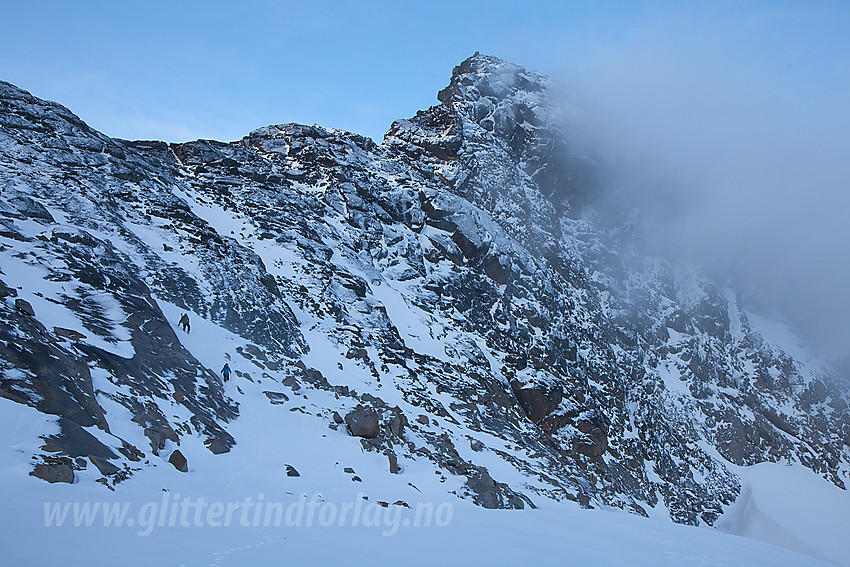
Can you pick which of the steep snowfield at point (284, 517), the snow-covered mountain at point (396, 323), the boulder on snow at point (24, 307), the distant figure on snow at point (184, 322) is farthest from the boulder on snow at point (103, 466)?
the distant figure on snow at point (184, 322)

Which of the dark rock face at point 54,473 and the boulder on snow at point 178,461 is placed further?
the boulder on snow at point 178,461

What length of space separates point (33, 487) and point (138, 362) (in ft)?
34.7

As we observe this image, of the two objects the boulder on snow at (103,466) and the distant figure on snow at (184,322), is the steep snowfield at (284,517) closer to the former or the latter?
the boulder on snow at (103,466)

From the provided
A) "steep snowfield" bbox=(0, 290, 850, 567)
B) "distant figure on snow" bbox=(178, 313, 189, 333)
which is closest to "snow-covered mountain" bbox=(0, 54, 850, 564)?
"steep snowfield" bbox=(0, 290, 850, 567)

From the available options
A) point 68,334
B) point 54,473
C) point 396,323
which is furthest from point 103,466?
point 396,323

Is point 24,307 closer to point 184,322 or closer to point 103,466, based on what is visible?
point 103,466

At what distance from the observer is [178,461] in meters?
14.6

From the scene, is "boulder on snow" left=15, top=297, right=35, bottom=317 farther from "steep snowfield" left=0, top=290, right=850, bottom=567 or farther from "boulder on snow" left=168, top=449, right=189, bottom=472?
"boulder on snow" left=168, top=449, right=189, bottom=472

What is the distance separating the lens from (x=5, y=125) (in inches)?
1503

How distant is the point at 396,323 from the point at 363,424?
20.3 metres

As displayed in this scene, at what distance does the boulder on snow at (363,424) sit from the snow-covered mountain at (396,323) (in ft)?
0.32

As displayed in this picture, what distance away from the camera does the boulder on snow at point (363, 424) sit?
78.0ft

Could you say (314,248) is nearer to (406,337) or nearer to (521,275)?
(406,337)

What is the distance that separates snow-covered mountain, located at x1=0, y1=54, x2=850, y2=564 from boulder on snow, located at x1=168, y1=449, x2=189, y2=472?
8cm
